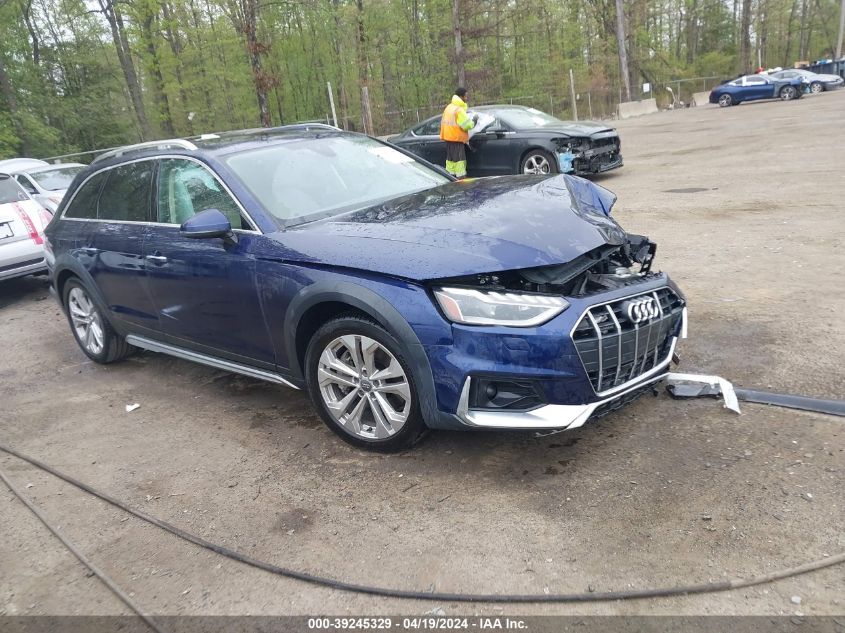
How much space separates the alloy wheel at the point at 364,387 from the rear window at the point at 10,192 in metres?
7.06

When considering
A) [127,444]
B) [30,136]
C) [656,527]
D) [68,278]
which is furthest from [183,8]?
[656,527]

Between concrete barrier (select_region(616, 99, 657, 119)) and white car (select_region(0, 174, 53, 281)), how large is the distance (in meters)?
30.7

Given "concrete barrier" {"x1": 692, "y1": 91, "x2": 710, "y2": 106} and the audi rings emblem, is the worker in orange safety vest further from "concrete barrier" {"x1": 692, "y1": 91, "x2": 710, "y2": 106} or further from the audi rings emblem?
"concrete barrier" {"x1": 692, "y1": 91, "x2": 710, "y2": 106}

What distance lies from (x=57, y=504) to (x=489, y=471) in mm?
2300

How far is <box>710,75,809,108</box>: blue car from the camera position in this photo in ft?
95.7

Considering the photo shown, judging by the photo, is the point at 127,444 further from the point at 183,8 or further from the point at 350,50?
the point at 350,50

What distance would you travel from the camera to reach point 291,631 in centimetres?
243

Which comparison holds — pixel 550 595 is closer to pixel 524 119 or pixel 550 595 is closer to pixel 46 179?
pixel 524 119

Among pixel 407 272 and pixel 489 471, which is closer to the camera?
pixel 407 272

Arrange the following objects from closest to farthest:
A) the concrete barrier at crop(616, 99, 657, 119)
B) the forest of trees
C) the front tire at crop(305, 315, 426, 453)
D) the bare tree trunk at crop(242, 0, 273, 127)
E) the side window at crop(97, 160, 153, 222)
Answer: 1. the front tire at crop(305, 315, 426, 453)
2. the side window at crop(97, 160, 153, 222)
3. the bare tree trunk at crop(242, 0, 273, 127)
4. the forest of trees
5. the concrete barrier at crop(616, 99, 657, 119)

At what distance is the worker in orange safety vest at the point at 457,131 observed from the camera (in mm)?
11055

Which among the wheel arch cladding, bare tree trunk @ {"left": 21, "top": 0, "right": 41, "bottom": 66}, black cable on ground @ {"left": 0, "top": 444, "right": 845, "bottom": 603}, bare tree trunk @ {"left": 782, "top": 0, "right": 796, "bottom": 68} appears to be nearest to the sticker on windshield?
the wheel arch cladding

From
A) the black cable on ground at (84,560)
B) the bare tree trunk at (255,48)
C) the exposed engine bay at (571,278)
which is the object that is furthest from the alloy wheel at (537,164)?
the bare tree trunk at (255,48)

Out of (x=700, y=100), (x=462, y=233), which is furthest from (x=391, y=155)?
(x=700, y=100)
